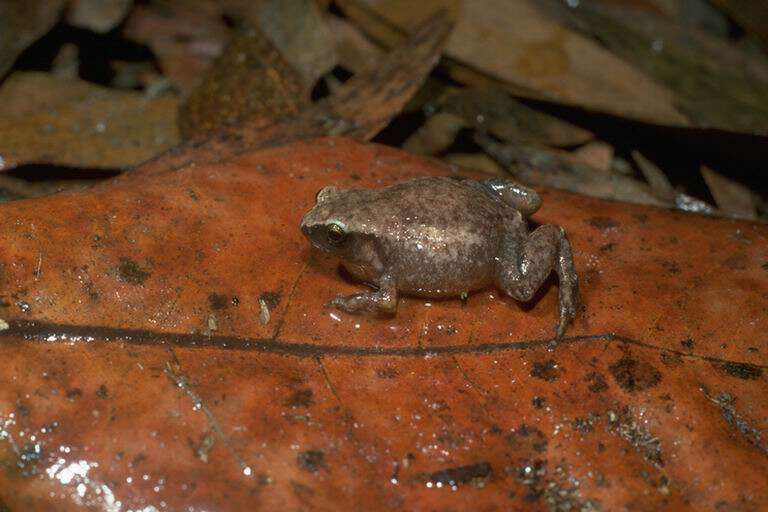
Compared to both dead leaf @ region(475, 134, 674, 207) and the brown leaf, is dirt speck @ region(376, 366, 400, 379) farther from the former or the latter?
dead leaf @ region(475, 134, 674, 207)

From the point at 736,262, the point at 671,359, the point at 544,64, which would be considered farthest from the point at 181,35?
the point at 671,359

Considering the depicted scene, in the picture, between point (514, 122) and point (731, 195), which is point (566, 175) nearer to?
point (514, 122)

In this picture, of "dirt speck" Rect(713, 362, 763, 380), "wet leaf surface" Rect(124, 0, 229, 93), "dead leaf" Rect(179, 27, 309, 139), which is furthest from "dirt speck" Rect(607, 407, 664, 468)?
"wet leaf surface" Rect(124, 0, 229, 93)

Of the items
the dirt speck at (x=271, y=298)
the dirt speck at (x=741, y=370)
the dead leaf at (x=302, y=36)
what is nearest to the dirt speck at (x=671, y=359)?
the dirt speck at (x=741, y=370)

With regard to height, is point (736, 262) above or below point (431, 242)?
above

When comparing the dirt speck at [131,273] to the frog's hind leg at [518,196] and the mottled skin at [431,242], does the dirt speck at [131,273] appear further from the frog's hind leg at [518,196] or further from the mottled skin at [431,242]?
the frog's hind leg at [518,196]

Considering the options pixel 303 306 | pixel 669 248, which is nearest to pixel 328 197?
pixel 303 306

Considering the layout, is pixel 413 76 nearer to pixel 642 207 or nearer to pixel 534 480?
pixel 642 207
